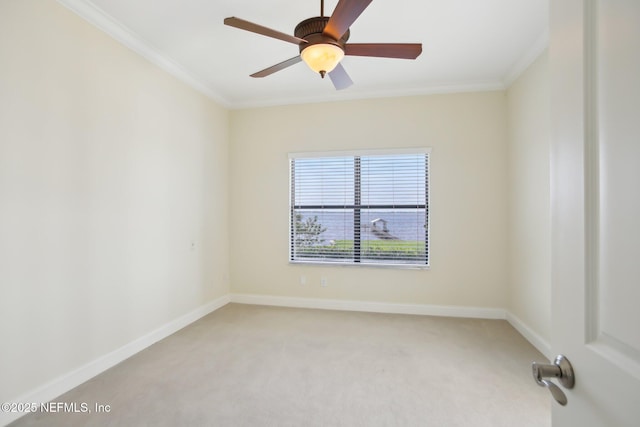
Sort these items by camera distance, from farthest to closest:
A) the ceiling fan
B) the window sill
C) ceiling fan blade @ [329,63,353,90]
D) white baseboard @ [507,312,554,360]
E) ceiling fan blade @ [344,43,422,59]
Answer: the window sill, white baseboard @ [507,312,554,360], ceiling fan blade @ [329,63,353,90], ceiling fan blade @ [344,43,422,59], the ceiling fan

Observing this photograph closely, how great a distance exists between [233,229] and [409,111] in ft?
9.75

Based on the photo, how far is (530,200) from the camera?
3.10 meters

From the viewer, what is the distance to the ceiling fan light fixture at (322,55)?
1.95 meters

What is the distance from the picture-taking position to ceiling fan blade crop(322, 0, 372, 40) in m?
1.55

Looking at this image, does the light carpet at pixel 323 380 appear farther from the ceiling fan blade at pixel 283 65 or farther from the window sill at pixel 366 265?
the ceiling fan blade at pixel 283 65

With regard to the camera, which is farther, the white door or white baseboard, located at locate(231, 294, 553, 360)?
white baseboard, located at locate(231, 294, 553, 360)

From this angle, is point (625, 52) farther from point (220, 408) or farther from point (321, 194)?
point (321, 194)

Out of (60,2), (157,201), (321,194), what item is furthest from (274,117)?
(60,2)

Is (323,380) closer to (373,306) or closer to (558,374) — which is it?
(373,306)

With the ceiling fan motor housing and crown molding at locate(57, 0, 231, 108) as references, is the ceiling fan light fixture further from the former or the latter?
crown molding at locate(57, 0, 231, 108)

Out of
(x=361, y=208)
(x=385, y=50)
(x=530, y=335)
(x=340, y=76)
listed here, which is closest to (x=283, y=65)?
(x=340, y=76)

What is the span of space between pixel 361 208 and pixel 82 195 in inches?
118

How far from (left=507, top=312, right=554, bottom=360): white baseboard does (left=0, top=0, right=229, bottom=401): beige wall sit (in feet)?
12.3

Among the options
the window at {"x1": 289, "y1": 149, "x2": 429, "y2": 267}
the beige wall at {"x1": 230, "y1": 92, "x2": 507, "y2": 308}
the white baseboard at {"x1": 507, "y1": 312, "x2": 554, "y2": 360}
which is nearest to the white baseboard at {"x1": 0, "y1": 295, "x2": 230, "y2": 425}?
the beige wall at {"x1": 230, "y1": 92, "x2": 507, "y2": 308}
